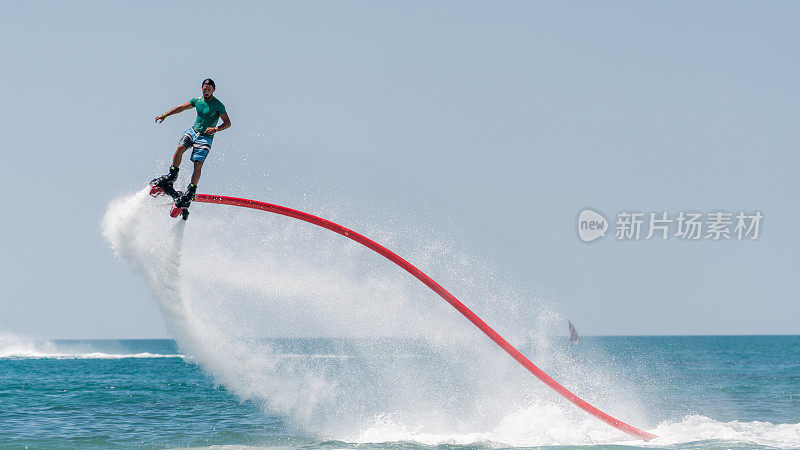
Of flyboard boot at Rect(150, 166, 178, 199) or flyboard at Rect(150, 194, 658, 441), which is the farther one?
flyboard at Rect(150, 194, 658, 441)

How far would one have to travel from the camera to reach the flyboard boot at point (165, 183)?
548 inches

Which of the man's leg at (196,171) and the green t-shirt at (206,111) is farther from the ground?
the green t-shirt at (206,111)

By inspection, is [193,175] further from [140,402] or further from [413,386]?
[140,402]

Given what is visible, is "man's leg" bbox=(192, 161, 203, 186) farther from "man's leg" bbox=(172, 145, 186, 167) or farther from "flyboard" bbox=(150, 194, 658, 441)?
"flyboard" bbox=(150, 194, 658, 441)

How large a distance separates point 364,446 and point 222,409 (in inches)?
458

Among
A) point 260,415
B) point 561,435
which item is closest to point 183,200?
point 561,435

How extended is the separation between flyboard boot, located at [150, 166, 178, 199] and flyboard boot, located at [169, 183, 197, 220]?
20 centimetres

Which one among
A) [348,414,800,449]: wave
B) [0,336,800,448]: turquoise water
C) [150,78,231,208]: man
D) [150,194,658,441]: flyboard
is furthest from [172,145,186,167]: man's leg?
[348,414,800,449]: wave

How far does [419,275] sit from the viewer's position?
56.8 ft

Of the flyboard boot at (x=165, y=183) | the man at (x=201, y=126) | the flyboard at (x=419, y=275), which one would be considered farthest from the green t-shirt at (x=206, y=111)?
the flyboard at (x=419, y=275)

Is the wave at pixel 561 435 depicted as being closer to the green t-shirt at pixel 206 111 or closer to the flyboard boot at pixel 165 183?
the flyboard boot at pixel 165 183

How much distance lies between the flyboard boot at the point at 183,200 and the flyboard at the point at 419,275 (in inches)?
38.8

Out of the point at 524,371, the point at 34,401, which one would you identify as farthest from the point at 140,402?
the point at 524,371

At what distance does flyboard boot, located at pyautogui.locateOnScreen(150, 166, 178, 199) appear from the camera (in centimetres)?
1392
